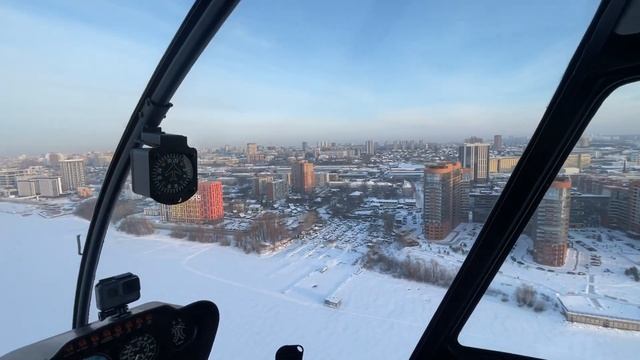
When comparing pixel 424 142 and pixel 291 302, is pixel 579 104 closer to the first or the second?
pixel 424 142

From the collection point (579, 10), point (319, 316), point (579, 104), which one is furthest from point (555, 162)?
point (319, 316)

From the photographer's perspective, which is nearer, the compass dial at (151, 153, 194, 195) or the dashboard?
the dashboard

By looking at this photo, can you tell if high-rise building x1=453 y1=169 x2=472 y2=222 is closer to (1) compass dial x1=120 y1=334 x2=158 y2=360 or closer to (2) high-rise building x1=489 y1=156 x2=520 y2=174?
(2) high-rise building x1=489 y1=156 x2=520 y2=174

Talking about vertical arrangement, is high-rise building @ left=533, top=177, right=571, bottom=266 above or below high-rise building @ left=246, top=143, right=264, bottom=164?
below

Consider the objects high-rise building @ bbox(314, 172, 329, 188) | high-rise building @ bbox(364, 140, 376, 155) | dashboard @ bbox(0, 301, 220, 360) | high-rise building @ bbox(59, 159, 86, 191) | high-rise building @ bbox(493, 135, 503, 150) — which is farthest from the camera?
high-rise building @ bbox(59, 159, 86, 191)

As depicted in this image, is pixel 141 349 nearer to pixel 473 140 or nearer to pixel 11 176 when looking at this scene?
pixel 11 176

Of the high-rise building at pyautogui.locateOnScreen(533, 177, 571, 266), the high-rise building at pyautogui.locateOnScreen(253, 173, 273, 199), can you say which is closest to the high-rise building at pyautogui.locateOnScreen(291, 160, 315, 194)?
the high-rise building at pyautogui.locateOnScreen(253, 173, 273, 199)
